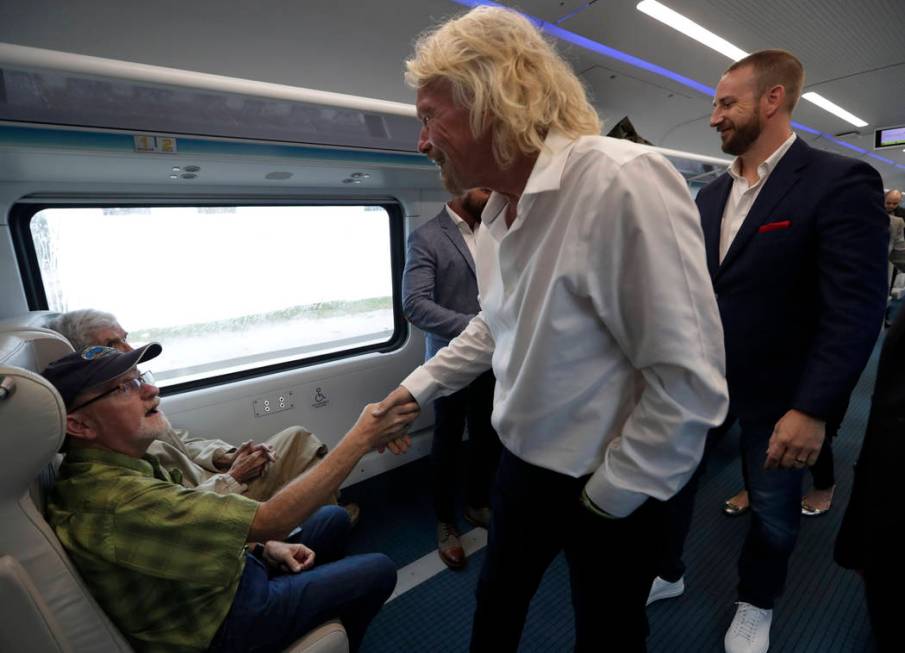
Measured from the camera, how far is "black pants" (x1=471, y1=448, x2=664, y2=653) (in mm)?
1176

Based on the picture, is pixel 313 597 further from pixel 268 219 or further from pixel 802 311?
pixel 268 219

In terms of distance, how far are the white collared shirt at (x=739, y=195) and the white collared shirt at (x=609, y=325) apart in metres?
1.17

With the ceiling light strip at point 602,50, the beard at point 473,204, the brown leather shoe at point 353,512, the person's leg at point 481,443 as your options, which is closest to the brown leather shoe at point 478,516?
the person's leg at point 481,443

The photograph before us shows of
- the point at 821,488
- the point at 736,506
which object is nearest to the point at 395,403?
the point at 736,506

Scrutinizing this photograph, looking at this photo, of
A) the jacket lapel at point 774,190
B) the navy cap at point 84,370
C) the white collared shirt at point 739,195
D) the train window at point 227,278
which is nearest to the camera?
the navy cap at point 84,370

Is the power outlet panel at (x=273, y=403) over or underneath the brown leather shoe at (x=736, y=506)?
over

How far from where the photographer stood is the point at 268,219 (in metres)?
3.33

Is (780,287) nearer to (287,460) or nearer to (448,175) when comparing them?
(448,175)

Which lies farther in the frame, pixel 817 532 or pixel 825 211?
pixel 817 532

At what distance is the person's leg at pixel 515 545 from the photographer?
1.25 m

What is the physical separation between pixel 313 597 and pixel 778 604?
2.34 meters

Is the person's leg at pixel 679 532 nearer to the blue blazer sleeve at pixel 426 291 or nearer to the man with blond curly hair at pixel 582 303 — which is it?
the man with blond curly hair at pixel 582 303

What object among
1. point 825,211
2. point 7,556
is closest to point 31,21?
point 7,556

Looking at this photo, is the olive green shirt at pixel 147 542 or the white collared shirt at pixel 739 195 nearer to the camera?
the olive green shirt at pixel 147 542
